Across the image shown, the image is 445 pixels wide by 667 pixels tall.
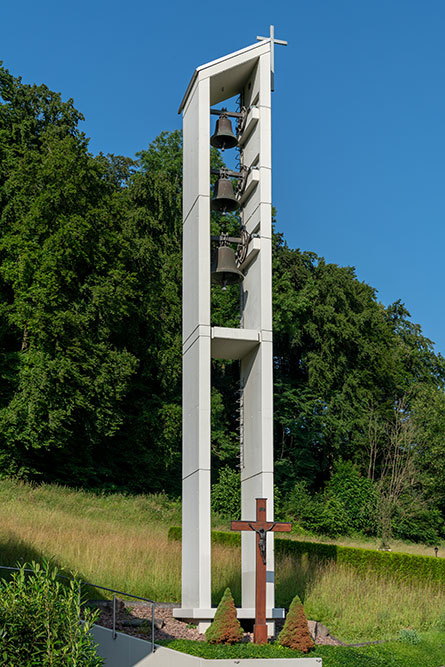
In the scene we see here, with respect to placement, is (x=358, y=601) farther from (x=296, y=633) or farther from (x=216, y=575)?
(x=296, y=633)

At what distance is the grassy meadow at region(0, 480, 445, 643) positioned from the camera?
1452cm

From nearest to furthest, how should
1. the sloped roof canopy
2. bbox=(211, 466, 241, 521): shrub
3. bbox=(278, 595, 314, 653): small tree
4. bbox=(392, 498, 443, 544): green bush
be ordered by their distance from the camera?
bbox=(278, 595, 314, 653): small tree < the sloped roof canopy < bbox=(211, 466, 241, 521): shrub < bbox=(392, 498, 443, 544): green bush

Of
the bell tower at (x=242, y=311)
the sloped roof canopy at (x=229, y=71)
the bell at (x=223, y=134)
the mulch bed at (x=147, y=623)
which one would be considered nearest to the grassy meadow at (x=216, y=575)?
the mulch bed at (x=147, y=623)

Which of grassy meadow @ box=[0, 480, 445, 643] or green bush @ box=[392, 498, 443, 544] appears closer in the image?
grassy meadow @ box=[0, 480, 445, 643]

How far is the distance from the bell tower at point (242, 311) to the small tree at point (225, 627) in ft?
1.42

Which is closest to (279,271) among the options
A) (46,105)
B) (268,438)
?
(46,105)

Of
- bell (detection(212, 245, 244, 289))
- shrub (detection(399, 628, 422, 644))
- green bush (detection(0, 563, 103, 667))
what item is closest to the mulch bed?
shrub (detection(399, 628, 422, 644))

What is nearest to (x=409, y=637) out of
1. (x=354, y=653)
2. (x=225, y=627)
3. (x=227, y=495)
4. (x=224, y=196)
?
(x=354, y=653)

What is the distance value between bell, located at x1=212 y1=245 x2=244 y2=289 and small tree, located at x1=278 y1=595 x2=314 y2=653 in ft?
17.6

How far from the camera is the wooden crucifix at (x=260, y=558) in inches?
447

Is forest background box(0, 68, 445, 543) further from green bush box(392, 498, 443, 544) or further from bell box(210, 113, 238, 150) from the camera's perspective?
bell box(210, 113, 238, 150)

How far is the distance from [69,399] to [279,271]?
50.0 ft

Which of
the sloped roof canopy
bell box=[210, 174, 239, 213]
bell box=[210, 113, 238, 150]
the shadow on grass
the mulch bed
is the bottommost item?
the mulch bed

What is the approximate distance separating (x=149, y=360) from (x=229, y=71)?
2012cm
